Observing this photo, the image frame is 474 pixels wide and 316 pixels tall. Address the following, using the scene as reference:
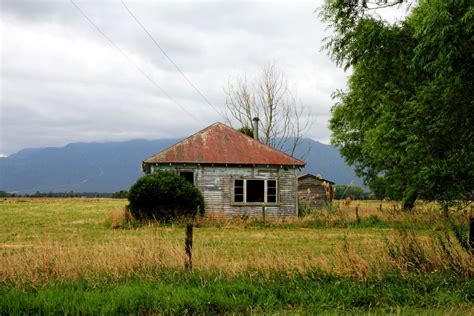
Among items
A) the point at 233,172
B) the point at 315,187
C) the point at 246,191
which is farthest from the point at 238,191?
the point at 315,187

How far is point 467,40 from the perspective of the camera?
29.6ft

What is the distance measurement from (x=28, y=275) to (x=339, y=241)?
10.9 meters

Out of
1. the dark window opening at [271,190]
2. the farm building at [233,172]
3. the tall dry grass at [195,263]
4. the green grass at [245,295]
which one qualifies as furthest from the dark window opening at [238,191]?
the green grass at [245,295]

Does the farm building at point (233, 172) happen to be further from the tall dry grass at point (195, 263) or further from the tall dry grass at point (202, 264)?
the tall dry grass at point (202, 264)

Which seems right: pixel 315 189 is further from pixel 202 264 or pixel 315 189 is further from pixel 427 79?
pixel 202 264

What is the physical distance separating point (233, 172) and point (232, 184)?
2.16 ft

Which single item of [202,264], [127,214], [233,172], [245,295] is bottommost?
[245,295]

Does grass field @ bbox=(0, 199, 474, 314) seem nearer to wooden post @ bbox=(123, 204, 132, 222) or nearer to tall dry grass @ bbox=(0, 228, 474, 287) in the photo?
tall dry grass @ bbox=(0, 228, 474, 287)

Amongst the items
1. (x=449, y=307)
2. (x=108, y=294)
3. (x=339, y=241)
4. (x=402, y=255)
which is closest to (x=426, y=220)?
(x=339, y=241)

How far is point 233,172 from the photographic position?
2625 centimetres

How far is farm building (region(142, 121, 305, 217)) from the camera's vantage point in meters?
25.9

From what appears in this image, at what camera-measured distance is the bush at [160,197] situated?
886 inches

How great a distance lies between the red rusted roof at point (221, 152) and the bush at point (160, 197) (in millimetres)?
2768

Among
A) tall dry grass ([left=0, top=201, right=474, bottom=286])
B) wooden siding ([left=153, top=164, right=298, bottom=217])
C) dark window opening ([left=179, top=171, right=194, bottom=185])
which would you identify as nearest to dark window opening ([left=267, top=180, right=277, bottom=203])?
wooden siding ([left=153, top=164, right=298, bottom=217])
